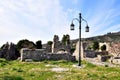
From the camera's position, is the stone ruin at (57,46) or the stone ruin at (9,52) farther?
the stone ruin at (57,46)

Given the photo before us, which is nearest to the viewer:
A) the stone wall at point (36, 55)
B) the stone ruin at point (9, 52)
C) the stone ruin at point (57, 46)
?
the stone wall at point (36, 55)

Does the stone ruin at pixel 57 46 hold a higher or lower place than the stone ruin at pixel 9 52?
higher

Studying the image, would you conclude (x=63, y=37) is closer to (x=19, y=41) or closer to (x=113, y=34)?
(x=19, y=41)

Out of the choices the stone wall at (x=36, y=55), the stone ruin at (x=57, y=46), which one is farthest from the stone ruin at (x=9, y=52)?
the stone wall at (x=36, y=55)

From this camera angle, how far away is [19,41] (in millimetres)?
54844

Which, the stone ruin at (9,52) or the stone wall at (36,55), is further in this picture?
the stone ruin at (9,52)

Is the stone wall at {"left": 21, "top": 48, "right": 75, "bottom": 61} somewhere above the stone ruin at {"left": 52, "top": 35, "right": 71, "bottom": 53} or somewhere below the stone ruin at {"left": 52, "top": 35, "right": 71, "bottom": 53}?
below

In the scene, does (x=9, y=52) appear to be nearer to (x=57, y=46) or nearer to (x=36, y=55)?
(x=36, y=55)

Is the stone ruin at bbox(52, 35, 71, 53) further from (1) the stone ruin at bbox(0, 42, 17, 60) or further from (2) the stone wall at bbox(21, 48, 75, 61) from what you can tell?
(2) the stone wall at bbox(21, 48, 75, 61)

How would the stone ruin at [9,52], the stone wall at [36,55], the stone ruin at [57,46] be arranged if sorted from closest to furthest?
the stone wall at [36,55]
the stone ruin at [9,52]
the stone ruin at [57,46]

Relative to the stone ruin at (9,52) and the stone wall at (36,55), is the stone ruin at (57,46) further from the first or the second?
the stone wall at (36,55)

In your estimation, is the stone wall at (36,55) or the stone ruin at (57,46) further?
the stone ruin at (57,46)

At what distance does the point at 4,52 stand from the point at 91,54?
1319cm

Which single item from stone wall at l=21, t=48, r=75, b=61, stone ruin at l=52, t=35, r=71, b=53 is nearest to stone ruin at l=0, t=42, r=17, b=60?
stone ruin at l=52, t=35, r=71, b=53
